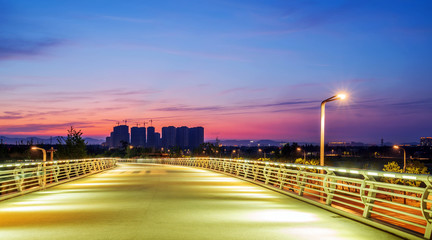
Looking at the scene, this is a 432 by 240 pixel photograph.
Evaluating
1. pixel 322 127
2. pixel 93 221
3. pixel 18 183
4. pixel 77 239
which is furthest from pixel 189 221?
pixel 322 127

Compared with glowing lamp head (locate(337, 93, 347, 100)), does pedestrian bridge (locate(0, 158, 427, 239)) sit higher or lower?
lower

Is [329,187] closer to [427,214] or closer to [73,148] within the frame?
[427,214]

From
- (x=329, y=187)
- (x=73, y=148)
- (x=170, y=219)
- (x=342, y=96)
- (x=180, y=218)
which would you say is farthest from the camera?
(x=73, y=148)

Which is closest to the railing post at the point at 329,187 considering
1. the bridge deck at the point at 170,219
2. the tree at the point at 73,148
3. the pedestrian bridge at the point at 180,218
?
the pedestrian bridge at the point at 180,218

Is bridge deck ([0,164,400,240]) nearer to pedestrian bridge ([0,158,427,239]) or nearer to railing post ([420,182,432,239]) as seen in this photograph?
pedestrian bridge ([0,158,427,239])

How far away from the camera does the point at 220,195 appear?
1786cm

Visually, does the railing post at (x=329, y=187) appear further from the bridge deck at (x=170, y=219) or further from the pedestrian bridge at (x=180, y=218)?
the bridge deck at (x=170, y=219)

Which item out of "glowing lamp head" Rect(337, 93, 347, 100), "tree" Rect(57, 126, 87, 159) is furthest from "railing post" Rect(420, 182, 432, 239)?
"tree" Rect(57, 126, 87, 159)

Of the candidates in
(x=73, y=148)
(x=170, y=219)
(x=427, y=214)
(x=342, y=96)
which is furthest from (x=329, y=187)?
(x=73, y=148)

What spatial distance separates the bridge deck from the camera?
9445 millimetres

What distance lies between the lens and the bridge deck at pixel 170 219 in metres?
9.45

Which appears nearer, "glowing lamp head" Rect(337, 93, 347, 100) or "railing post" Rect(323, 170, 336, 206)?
"railing post" Rect(323, 170, 336, 206)

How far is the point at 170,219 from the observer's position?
37.2 ft

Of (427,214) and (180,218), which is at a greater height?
(427,214)
